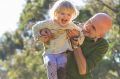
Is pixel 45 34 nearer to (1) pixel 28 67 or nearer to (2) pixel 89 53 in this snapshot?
(2) pixel 89 53

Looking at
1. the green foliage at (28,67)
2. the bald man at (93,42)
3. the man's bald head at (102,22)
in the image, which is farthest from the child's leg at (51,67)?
the green foliage at (28,67)

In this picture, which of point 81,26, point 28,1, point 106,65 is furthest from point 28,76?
point 81,26

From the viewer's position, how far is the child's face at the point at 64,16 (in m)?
4.04

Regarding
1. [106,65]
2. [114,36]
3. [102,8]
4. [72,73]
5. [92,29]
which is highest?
[92,29]

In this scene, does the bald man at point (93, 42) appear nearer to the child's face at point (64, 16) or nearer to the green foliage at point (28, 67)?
the child's face at point (64, 16)

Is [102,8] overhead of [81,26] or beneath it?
beneath

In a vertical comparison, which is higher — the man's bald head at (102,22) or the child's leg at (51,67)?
the man's bald head at (102,22)

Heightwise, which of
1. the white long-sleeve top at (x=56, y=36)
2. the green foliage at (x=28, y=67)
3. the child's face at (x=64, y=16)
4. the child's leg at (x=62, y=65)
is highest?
the child's face at (x=64, y=16)

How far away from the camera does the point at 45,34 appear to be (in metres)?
4.11

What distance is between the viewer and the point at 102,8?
28.6 meters

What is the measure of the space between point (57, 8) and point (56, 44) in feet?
0.96

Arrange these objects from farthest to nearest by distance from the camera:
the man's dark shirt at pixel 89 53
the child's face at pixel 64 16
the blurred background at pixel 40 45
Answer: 1. the blurred background at pixel 40 45
2. the man's dark shirt at pixel 89 53
3. the child's face at pixel 64 16

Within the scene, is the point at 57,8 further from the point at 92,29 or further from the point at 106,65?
the point at 106,65

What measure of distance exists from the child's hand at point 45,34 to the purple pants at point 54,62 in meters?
0.13
